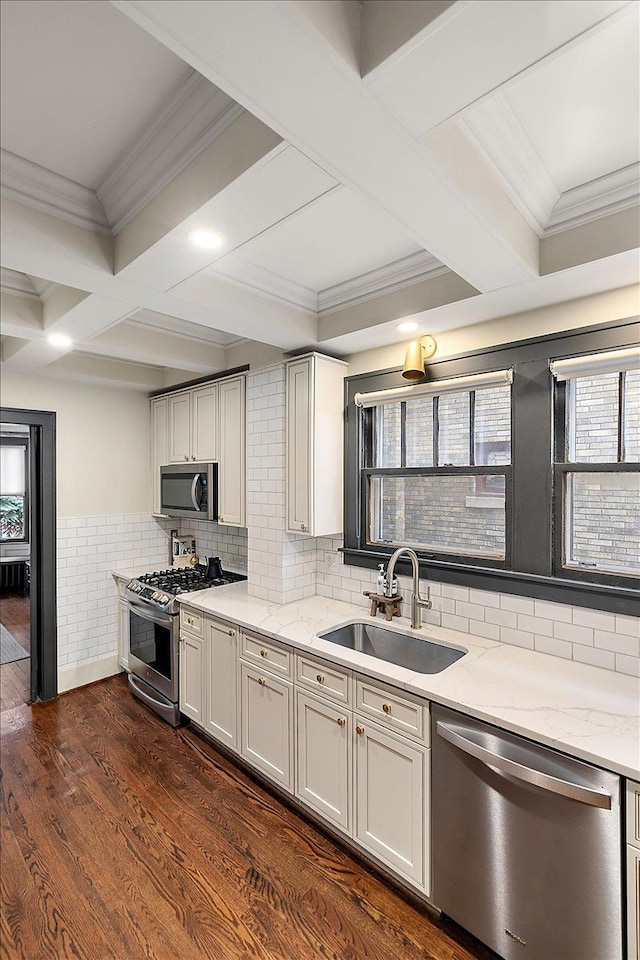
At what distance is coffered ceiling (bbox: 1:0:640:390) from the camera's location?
866 millimetres

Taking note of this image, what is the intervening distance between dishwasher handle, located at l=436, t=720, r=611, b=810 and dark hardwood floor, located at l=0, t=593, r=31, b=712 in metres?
3.34

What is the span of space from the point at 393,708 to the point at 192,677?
5.23 feet

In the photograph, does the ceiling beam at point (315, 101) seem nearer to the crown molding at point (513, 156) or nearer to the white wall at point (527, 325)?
the crown molding at point (513, 156)

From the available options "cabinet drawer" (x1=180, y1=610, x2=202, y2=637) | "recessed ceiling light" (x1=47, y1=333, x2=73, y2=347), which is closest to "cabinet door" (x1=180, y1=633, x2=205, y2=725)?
"cabinet drawer" (x1=180, y1=610, x2=202, y2=637)

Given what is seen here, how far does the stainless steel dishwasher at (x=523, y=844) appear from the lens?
4.58 ft

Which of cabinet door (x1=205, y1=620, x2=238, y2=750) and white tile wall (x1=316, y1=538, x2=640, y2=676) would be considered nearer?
white tile wall (x1=316, y1=538, x2=640, y2=676)

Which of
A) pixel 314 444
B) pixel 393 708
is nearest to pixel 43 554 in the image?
pixel 314 444

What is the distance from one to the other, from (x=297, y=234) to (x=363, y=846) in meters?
2.55

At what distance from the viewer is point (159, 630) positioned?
326 centimetres

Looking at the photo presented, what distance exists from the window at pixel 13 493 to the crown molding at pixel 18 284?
4615 mm

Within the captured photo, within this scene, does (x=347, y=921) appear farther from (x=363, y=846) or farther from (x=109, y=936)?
(x=109, y=936)

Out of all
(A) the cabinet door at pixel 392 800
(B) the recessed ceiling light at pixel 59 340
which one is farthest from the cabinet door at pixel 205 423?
(A) the cabinet door at pixel 392 800

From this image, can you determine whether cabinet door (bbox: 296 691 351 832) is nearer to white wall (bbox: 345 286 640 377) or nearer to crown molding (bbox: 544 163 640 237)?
white wall (bbox: 345 286 640 377)

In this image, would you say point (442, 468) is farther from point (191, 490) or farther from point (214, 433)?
point (191, 490)
